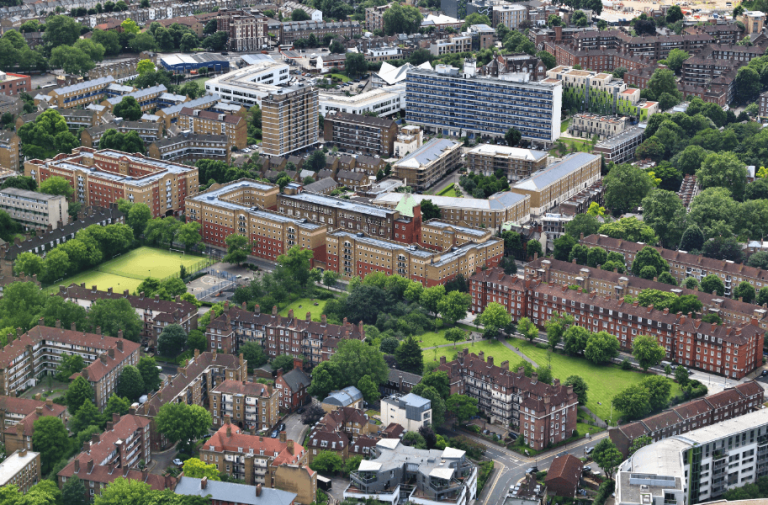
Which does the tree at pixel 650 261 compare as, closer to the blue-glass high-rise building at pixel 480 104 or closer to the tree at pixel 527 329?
the tree at pixel 527 329

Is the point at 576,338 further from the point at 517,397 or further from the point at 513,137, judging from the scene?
the point at 513,137

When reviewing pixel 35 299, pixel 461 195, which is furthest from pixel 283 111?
pixel 35 299

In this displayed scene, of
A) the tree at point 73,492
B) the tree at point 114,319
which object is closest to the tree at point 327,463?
the tree at point 73,492

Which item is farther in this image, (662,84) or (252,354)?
(662,84)

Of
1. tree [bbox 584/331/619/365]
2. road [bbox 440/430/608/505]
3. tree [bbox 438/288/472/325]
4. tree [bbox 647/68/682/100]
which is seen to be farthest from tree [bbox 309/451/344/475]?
tree [bbox 647/68/682/100]

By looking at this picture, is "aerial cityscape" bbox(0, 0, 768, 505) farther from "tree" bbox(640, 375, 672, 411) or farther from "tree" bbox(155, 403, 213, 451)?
"tree" bbox(640, 375, 672, 411)

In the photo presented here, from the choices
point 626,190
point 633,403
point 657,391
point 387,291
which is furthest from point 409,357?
point 626,190

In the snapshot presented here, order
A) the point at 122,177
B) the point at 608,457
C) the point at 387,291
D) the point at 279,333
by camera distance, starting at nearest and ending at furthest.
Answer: the point at 608,457
the point at 279,333
the point at 387,291
the point at 122,177

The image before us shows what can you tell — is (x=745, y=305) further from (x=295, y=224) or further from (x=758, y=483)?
(x=295, y=224)
